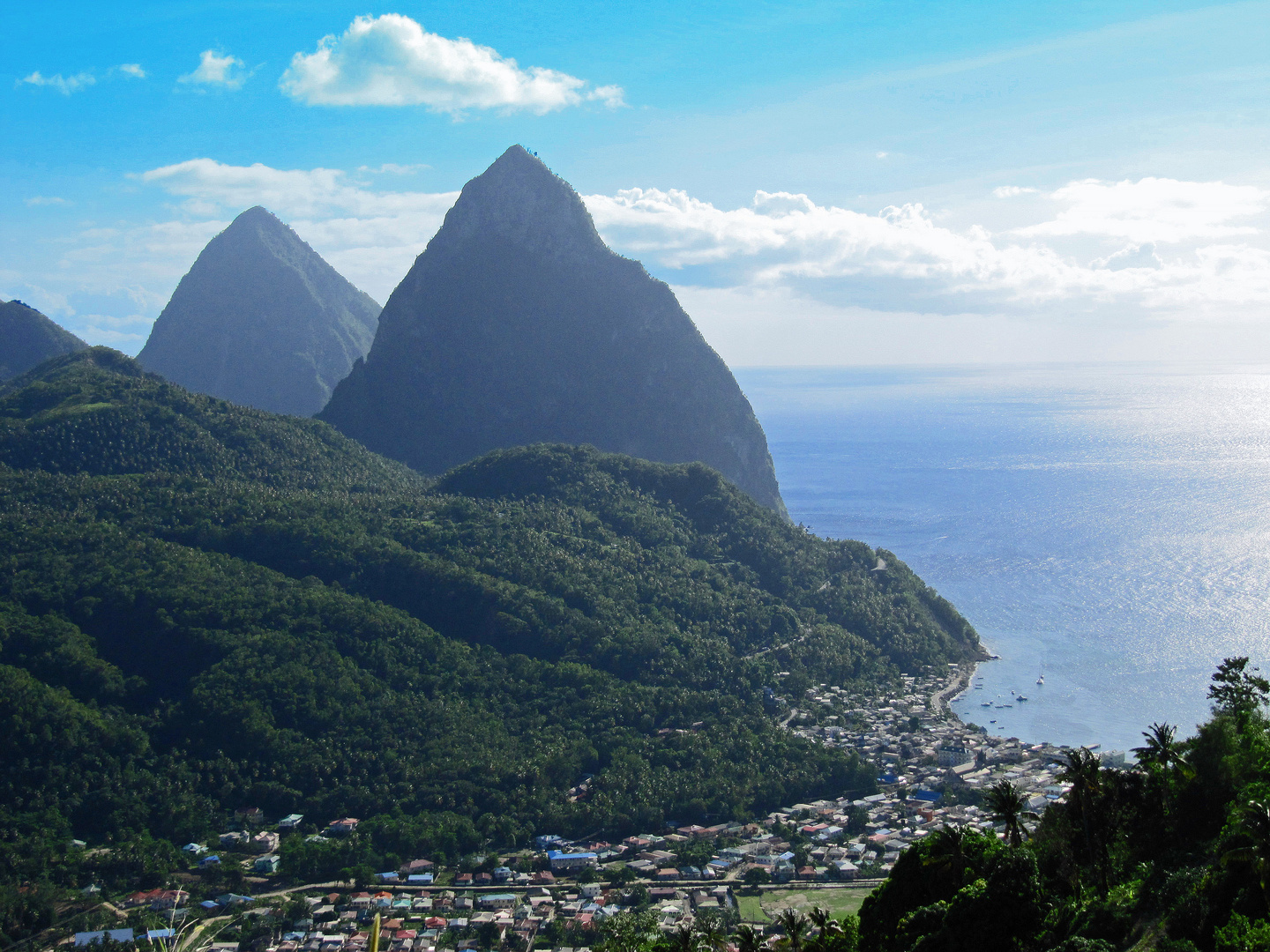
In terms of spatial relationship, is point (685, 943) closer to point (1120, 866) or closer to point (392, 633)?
point (1120, 866)

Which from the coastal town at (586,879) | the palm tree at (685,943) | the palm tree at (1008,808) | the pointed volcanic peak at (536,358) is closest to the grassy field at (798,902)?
the coastal town at (586,879)

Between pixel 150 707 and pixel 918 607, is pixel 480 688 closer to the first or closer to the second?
pixel 150 707

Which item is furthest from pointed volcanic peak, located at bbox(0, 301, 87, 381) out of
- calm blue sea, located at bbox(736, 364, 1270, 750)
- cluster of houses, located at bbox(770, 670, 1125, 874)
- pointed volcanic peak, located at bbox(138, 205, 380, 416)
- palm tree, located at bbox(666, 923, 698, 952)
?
palm tree, located at bbox(666, 923, 698, 952)

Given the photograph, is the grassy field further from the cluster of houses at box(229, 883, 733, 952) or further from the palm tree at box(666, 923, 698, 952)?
the palm tree at box(666, 923, 698, 952)

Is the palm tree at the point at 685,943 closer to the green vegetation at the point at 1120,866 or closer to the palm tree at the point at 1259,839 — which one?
the green vegetation at the point at 1120,866

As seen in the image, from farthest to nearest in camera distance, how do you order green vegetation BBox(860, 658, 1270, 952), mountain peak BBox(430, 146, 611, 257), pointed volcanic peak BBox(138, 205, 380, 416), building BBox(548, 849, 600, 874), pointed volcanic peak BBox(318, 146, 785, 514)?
1. pointed volcanic peak BBox(138, 205, 380, 416)
2. mountain peak BBox(430, 146, 611, 257)
3. pointed volcanic peak BBox(318, 146, 785, 514)
4. building BBox(548, 849, 600, 874)
5. green vegetation BBox(860, 658, 1270, 952)

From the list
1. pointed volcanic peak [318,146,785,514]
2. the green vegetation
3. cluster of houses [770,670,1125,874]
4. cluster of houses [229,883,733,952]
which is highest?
pointed volcanic peak [318,146,785,514]

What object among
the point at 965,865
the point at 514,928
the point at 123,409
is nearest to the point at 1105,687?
the point at 514,928
